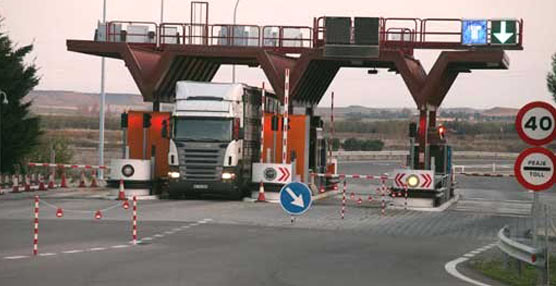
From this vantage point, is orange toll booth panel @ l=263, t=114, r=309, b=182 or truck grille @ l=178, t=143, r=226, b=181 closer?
truck grille @ l=178, t=143, r=226, b=181

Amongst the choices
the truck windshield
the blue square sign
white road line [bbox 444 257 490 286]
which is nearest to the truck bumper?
the truck windshield

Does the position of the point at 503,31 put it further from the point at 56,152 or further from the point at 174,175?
the point at 56,152

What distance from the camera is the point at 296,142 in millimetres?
40500

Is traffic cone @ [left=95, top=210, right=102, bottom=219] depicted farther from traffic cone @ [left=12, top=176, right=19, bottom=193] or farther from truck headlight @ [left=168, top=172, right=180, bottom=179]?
traffic cone @ [left=12, top=176, right=19, bottom=193]

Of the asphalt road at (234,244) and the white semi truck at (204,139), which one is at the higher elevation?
the white semi truck at (204,139)

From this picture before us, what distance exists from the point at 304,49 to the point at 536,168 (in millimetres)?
26109

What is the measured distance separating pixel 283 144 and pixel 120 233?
15.1 m

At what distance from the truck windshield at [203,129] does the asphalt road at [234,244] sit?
8.09 feet

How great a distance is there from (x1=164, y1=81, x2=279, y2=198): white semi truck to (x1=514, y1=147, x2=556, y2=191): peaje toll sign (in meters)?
21.3

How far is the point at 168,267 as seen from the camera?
1753cm

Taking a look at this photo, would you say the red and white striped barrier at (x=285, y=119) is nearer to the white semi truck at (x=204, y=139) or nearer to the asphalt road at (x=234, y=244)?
the white semi truck at (x=204, y=139)

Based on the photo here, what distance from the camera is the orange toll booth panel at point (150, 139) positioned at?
132 feet

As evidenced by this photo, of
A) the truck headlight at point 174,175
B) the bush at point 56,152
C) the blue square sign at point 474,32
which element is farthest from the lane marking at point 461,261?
the bush at point 56,152

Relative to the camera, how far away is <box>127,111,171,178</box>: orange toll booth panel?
40.3 m
